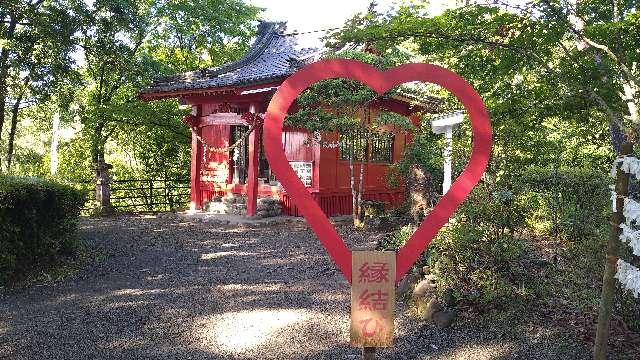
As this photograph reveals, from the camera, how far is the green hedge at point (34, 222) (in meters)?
6.15

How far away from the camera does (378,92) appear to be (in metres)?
2.86

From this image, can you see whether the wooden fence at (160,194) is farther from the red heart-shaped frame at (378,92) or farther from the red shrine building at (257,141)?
the red heart-shaped frame at (378,92)

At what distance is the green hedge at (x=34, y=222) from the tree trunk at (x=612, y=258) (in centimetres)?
648

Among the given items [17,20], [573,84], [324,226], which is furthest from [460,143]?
[17,20]

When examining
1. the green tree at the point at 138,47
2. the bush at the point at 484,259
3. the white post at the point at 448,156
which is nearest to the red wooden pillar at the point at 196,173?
the green tree at the point at 138,47

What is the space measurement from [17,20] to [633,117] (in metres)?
10.8

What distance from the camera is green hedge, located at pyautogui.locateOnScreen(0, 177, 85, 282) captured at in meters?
6.15

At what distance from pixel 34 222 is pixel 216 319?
3326mm

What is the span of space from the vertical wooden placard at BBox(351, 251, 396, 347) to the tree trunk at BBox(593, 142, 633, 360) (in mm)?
1405

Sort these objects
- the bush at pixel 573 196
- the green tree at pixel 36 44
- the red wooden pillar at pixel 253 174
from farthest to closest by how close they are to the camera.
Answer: the red wooden pillar at pixel 253 174 → the green tree at pixel 36 44 → the bush at pixel 573 196

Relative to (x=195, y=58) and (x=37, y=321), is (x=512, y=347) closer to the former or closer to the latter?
(x=37, y=321)

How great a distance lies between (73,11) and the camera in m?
9.86

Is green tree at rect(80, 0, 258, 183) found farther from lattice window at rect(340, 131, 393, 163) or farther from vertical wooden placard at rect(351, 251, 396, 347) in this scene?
vertical wooden placard at rect(351, 251, 396, 347)

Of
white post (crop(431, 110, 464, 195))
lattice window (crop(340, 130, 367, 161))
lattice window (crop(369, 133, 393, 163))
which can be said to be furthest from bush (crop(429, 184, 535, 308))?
lattice window (crop(369, 133, 393, 163))
